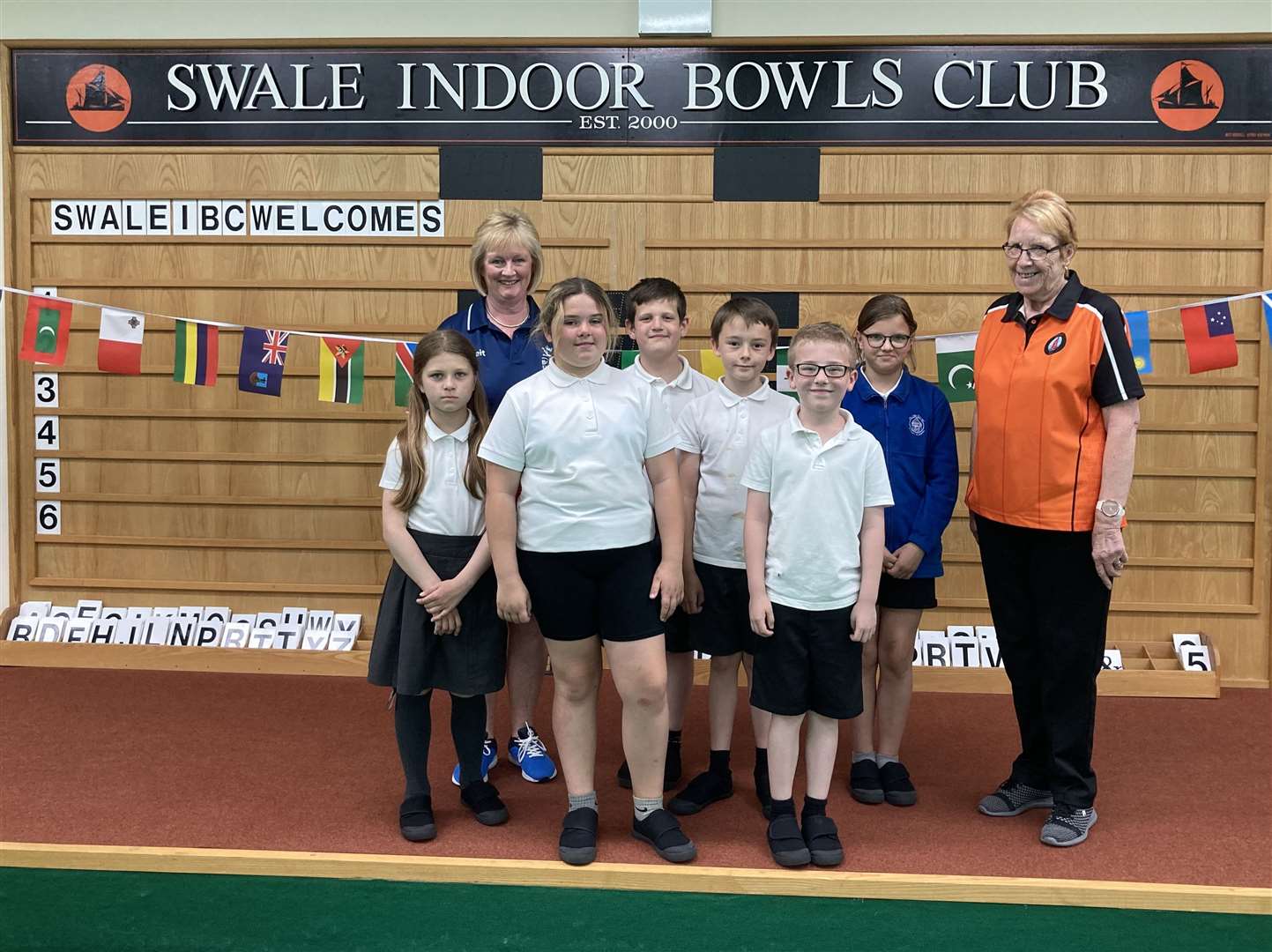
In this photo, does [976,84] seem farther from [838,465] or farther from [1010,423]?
[838,465]

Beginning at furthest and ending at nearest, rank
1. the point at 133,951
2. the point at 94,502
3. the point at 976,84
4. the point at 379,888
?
the point at 94,502, the point at 976,84, the point at 379,888, the point at 133,951

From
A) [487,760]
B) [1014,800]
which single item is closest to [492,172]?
[487,760]

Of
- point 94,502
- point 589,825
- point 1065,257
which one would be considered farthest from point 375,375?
point 1065,257

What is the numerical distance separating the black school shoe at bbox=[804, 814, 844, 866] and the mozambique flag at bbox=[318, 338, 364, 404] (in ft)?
7.70

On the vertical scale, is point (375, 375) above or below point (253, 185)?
below

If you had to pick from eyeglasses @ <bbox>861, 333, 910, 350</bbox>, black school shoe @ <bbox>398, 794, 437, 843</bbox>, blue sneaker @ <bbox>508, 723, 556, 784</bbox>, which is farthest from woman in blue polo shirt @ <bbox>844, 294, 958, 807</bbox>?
black school shoe @ <bbox>398, 794, 437, 843</bbox>

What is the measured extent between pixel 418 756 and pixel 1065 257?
2.04 m

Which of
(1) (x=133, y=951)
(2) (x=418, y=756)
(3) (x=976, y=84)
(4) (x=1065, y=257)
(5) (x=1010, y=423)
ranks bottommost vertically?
(1) (x=133, y=951)

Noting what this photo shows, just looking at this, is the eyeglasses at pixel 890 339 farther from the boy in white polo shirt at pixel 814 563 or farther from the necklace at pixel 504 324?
the necklace at pixel 504 324

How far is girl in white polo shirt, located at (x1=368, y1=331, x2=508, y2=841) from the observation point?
273cm

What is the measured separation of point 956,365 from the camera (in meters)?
3.97

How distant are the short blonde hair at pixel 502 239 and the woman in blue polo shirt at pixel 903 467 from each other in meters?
0.92

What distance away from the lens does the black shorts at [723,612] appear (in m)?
2.87

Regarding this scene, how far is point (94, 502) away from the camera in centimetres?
461
